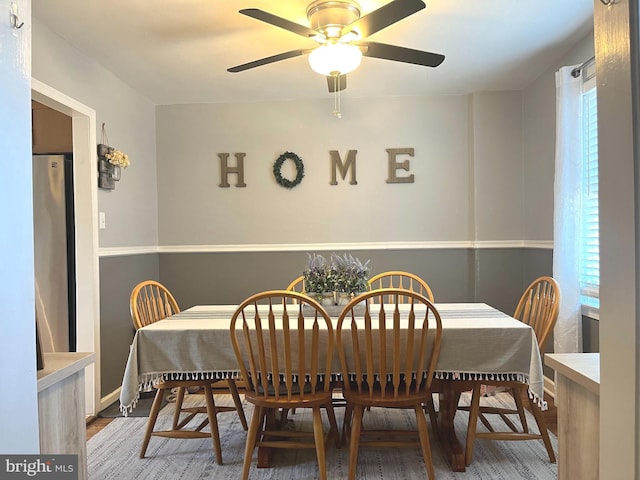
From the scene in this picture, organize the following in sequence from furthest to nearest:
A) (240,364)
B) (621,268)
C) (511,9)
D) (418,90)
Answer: (418,90)
(511,9)
(240,364)
(621,268)

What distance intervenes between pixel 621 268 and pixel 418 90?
346cm

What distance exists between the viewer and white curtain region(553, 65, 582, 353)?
3.01 metres

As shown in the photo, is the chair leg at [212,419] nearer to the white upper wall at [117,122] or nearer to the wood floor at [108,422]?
the wood floor at [108,422]

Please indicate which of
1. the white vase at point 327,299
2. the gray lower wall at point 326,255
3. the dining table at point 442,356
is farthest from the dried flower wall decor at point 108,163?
the white vase at point 327,299

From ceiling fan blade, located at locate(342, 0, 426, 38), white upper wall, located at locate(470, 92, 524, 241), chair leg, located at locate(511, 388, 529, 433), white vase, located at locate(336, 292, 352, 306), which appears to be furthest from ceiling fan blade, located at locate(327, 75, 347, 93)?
chair leg, located at locate(511, 388, 529, 433)

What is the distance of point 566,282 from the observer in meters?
3.03

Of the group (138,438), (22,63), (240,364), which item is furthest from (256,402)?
(22,63)

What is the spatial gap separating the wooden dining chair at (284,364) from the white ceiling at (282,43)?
166cm

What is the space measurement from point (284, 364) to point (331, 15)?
1.78 m

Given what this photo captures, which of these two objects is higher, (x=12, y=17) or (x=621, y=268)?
(x=12, y=17)

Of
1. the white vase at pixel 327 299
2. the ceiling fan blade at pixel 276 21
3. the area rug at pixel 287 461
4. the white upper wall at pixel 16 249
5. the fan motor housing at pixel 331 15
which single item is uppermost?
the fan motor housing at pixel 331 15

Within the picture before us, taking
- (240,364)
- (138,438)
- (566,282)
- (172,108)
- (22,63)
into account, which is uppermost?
(172,108)

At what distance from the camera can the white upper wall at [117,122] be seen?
112 inches

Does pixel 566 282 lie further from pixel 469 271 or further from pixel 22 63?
pixel 22 63
